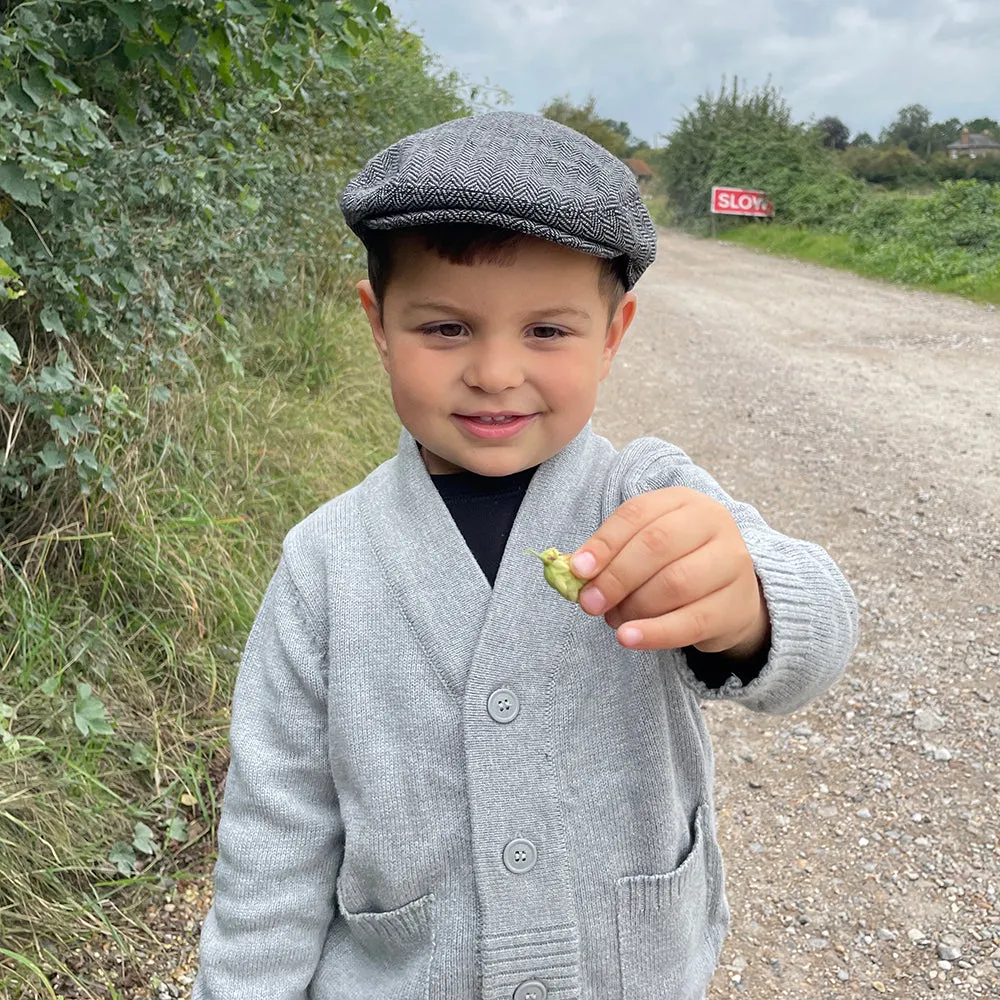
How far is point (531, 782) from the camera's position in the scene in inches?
47.3

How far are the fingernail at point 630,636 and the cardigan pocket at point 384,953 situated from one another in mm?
531

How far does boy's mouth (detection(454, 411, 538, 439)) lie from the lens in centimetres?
121

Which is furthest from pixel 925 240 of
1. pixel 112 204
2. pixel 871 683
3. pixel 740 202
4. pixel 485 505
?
pixel 485 505

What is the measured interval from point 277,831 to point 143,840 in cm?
123

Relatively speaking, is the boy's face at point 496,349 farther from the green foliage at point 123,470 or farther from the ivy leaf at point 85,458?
the ivy leaf at point 85,458

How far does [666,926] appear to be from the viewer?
126cm

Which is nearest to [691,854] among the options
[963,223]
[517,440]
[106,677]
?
[517,440]

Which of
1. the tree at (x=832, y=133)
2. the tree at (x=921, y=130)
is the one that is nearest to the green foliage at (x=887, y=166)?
the tree at (x=832, y=133)

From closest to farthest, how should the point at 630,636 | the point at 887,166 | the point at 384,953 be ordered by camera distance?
1. the point at 630,636
2. the point at 384,953
3. the point at 887,166

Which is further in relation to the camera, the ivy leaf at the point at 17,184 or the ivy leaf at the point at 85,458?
the ivy leaf at the point at 85,458

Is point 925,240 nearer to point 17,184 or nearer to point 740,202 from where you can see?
point 740,202

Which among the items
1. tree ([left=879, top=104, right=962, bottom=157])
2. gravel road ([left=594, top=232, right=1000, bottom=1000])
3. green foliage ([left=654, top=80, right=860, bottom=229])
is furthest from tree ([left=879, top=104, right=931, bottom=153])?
gravel road ([left=594, top=232, right=1000, bottom=1000])

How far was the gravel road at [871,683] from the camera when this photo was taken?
2402 mm

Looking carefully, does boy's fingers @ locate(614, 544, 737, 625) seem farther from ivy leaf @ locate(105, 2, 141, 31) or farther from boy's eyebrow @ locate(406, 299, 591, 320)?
ivy leaf @ locate(105, 2, 141, 31)
